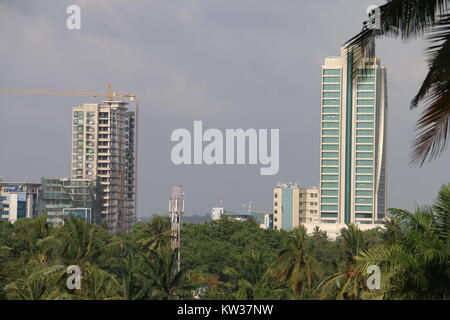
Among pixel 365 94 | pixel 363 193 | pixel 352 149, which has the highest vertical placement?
pixel 365 94

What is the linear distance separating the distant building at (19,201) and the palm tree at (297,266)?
321 ft

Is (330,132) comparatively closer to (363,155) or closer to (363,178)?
(363,155)

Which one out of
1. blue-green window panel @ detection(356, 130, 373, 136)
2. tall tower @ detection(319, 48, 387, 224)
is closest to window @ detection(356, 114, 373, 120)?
tall tower @ detection(319, 48, 387, 224)

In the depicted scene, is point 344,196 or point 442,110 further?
point 344,196

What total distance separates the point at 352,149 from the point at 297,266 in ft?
257

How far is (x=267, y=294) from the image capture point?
40.0 meters

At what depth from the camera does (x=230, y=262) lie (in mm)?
69375

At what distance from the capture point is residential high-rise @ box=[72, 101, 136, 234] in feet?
461

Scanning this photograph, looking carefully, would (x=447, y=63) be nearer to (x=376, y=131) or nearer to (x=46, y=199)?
(x=376, y=131)

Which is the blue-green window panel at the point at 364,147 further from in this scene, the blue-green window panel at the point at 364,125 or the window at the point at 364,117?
the window at the point at 364,117

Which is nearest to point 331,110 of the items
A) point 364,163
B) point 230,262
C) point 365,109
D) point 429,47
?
point 365,109

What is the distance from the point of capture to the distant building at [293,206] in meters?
131
